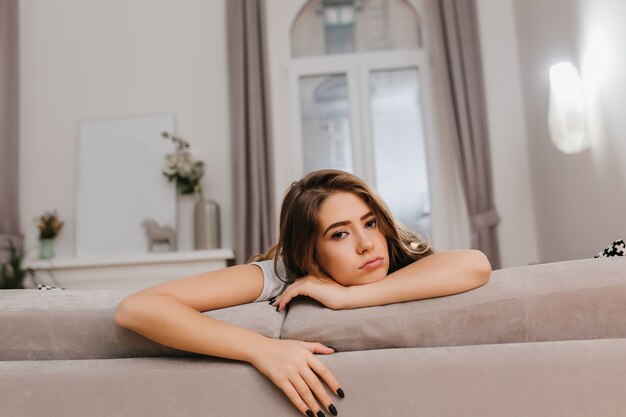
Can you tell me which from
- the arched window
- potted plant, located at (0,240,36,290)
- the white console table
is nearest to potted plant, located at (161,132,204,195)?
the white console table

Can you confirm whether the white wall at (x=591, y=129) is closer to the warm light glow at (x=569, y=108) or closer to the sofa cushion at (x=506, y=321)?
the warm light glow at (x=569, y=108)

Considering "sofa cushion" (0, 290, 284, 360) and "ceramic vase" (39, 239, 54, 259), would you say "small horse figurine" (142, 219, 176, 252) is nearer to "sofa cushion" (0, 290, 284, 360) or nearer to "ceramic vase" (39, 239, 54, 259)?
"ceramic vase" (39, 239, 54, 259)

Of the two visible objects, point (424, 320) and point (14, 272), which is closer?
point (424, 320)

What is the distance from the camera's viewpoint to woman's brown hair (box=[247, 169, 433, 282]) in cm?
115

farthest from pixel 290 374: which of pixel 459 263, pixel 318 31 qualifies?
pixel 318 31

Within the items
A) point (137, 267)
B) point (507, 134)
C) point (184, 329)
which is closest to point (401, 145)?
point (507, 134)

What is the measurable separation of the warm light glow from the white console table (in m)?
2.01

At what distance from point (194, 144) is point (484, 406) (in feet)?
10.7

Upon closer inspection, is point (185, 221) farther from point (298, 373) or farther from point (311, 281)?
point (298, 373)

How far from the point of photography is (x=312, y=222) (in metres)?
1.14

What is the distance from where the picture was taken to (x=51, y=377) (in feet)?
2.76

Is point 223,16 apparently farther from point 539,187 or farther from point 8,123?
point 539,187

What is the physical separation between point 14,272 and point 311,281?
3047mm

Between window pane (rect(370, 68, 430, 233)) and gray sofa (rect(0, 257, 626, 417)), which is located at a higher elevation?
window pane (rect(370, 68, 430, 233))
